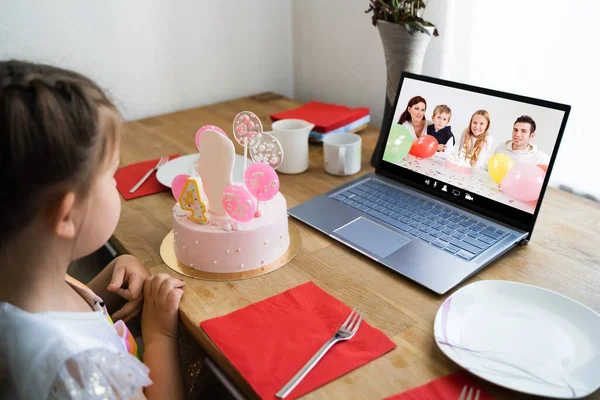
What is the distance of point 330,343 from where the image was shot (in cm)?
70

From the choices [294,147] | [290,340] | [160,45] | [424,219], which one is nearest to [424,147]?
[424,219]

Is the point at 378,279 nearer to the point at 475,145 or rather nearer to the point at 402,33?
the point at 475,145

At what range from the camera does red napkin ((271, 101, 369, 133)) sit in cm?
137

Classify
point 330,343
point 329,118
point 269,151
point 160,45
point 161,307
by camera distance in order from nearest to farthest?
point 330,343 < point 161,307 < point 269,151 < point 329,118 < point 160,45

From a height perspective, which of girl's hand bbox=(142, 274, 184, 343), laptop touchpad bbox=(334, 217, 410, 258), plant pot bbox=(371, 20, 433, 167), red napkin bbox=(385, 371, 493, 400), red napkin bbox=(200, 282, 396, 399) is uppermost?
plant pot bbox=(371, 20, 433, 167)

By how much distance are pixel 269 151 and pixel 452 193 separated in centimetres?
36

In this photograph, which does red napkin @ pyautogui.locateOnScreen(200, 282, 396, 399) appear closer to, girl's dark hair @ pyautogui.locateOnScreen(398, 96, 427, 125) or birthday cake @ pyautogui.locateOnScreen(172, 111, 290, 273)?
birthday cake @ pyautogui.locateOnScreen(172, 111, 290, 273)

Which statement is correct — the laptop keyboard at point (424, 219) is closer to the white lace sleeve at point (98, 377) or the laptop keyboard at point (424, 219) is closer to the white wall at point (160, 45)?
the white lace sleeve at point (98, 377)

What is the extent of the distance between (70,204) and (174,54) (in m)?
1.18

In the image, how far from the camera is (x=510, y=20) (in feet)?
3.69

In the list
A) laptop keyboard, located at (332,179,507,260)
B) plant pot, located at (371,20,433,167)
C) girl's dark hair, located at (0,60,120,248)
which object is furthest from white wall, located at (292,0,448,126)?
girl's dark hair, located at (0,60,120,248)

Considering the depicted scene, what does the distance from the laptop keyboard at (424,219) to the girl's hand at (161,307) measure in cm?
41

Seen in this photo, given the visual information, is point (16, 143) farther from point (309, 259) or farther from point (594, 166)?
point (594, 166)

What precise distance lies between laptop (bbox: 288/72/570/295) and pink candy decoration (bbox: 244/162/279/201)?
16 cm
